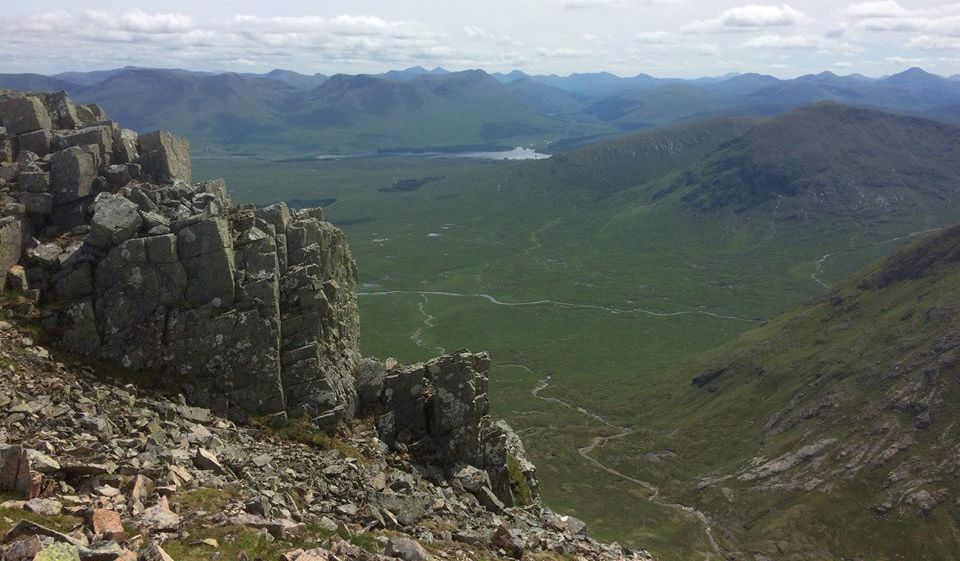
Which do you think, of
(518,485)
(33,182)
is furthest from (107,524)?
(518,485)

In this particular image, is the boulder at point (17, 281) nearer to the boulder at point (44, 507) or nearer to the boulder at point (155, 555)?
the boulder at point (44, 507)

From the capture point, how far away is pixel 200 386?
39406mm

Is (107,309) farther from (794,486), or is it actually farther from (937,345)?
(937,345)

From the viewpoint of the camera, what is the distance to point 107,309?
38969mm

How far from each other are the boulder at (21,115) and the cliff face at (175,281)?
0.20 meters

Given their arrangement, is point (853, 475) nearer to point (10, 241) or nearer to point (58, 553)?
point (10, 241)

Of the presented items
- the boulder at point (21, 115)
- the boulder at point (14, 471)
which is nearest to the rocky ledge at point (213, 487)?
the boulder at point (14, 471)

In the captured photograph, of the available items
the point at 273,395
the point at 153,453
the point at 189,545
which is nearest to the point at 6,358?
the point at 153,453

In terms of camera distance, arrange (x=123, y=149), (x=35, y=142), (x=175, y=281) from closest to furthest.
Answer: (x=175, y=281) < (x=35, y=142) < (x=123, y=149)

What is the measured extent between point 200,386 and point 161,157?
18.9m

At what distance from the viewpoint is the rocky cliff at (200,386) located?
2719cm

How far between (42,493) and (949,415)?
196m

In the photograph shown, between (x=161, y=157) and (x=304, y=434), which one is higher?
(x=161, y=157)

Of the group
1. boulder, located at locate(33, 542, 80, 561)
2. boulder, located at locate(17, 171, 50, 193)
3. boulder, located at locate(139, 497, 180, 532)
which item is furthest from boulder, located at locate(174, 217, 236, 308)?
boulder, located at locate(33, 542, 80, 561)
